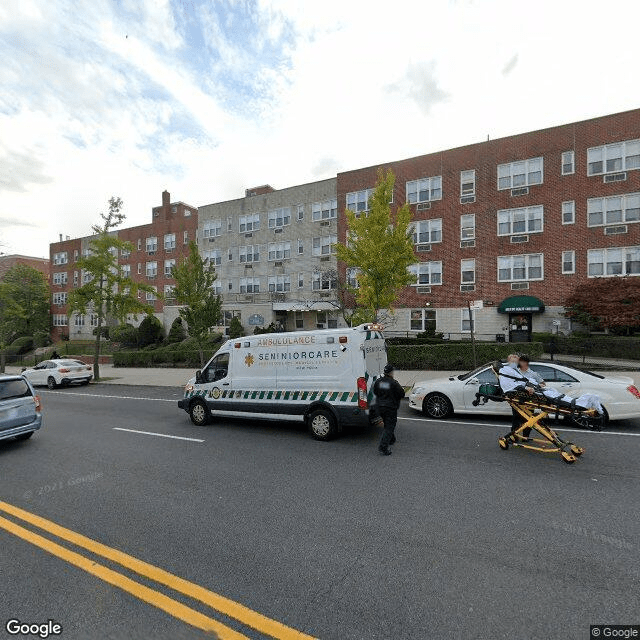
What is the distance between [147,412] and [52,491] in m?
6.51

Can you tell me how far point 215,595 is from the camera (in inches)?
128

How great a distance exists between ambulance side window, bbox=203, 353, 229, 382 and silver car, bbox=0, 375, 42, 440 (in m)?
3.74

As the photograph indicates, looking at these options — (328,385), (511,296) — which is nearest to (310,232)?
(511,296)

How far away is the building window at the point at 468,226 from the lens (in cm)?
2766

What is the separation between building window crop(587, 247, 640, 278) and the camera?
75.6ft

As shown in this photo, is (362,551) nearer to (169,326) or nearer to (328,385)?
(328,385)

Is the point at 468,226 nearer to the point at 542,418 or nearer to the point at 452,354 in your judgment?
the point at 452,354

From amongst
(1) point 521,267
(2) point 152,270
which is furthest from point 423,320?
(2) point 152,270

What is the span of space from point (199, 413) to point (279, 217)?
2957cm

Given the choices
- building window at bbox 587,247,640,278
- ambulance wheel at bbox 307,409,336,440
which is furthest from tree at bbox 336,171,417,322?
building window at bbox 587,247,640,278

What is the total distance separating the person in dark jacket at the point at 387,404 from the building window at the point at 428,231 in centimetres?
2413

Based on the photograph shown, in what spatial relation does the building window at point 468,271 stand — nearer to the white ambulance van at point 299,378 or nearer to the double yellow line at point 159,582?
the white ambulance van at point 299,378

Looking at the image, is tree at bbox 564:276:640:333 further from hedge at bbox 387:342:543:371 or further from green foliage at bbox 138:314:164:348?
green foliage at bbox 138:314:164:348

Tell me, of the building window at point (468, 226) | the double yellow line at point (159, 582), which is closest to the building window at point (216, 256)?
the building window at point (468, 226)
